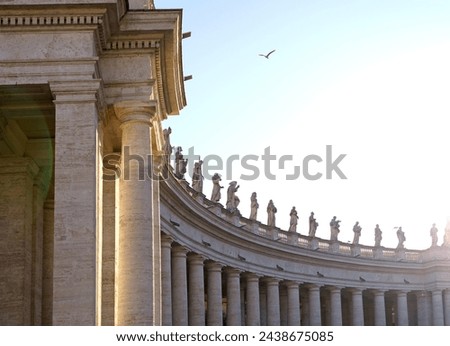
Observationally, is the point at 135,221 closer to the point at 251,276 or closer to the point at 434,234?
the point at 251,276

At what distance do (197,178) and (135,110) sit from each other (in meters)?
52.0

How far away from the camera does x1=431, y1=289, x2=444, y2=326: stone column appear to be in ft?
491

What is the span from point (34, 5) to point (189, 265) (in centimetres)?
4900

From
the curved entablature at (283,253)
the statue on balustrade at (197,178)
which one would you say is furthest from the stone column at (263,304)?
the statue on balustrade at (197,178)

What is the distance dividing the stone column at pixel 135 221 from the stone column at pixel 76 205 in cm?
254

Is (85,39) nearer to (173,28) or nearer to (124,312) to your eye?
(173,28)

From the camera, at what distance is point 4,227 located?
2334 inches

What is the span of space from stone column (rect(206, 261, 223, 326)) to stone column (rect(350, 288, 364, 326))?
42037 mm

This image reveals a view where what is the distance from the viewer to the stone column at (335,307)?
132 metres

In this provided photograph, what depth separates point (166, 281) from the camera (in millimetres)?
79750

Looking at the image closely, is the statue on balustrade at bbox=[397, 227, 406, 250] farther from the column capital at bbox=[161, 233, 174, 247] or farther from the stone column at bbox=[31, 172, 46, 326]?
the stone column at bbox=[31, 172, 46, 326]

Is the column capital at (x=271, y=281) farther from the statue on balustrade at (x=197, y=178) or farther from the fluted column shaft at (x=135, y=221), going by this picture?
the fluted column shaft at (x=135, y=221)

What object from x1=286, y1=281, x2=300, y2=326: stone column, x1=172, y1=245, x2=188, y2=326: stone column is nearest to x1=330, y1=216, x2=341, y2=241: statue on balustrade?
x1=286, y1=281, x2=300, y2=326: stone column

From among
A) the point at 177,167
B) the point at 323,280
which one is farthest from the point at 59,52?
the point at 323,280
